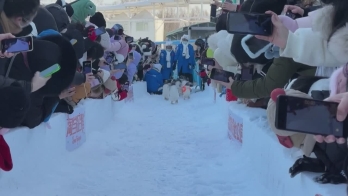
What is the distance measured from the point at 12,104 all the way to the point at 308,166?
1855mm

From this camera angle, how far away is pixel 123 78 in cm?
962

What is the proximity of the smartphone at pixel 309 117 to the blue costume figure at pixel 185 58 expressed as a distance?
16441mm

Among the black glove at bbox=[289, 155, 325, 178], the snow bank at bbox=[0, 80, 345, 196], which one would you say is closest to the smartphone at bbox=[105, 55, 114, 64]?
the snow bank at bbox=[0, 80, 345, 196]

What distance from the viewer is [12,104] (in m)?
2.94

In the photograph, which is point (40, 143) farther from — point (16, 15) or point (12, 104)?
point (12, 104)

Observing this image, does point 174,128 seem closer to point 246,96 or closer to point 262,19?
point 246,96

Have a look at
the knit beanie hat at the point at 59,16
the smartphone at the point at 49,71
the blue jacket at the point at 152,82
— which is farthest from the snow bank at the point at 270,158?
the blue jacket at the point at 152,82

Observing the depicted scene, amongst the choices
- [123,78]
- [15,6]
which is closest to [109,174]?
[15,6]

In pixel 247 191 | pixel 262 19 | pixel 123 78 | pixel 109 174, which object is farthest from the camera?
pixel 123 78

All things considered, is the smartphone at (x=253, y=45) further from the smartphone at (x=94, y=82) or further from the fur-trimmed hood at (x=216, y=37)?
the smartphone at (x=94, y=82)

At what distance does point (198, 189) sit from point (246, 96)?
3.64ft

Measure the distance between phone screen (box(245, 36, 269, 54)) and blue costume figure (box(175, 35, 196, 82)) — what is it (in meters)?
14.0

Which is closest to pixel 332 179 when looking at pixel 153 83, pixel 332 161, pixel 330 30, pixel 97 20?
pixel 332 161

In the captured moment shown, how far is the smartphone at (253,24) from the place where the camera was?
2.66 meters
